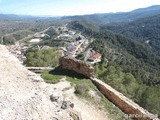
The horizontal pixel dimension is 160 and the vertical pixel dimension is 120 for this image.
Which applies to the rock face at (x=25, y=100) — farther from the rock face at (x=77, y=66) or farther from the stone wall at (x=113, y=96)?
the rock face at (x=77, y=66)

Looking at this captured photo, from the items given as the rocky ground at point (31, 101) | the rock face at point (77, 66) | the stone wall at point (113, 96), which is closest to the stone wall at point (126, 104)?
the stone wall at point (113, 96)

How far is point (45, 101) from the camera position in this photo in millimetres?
12250

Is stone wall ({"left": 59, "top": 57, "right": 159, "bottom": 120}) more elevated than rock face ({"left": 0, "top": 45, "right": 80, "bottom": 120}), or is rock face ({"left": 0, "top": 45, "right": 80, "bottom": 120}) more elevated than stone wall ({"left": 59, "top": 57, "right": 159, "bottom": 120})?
rock face ({"left": 0, "top": 45, "right": 80, "bottom": 120})

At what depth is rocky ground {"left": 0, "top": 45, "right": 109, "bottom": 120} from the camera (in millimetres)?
10961

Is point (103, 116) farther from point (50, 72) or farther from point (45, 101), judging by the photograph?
point (50, 72)

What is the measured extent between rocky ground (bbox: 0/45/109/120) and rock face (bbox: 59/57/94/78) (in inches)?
149

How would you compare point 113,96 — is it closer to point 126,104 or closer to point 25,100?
point 126,104

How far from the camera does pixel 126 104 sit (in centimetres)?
1666

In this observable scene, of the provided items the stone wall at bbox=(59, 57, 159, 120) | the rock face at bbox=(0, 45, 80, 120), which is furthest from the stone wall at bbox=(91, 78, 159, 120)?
the rock face at bbox=(0, 45, 80, 120)

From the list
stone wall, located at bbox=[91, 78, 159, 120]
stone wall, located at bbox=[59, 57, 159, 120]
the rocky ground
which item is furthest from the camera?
stone wall, located at bbox=[59, 57, 159, 120]

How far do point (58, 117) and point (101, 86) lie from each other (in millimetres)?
8334

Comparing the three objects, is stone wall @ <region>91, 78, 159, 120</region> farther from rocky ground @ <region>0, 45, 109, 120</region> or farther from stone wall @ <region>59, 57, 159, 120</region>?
rocky ground @ <region>0, 45, 109, 120</region>

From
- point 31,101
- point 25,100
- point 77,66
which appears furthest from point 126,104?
point 25,100

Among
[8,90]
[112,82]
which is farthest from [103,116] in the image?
[112,82]
